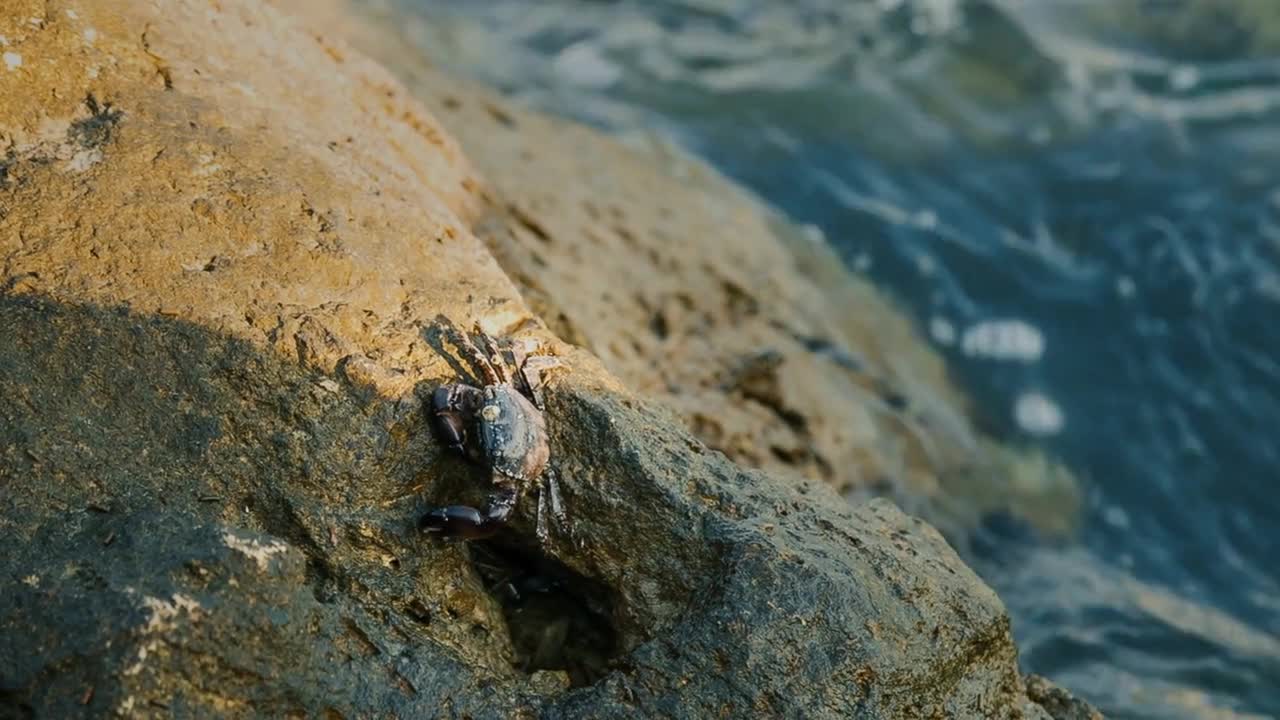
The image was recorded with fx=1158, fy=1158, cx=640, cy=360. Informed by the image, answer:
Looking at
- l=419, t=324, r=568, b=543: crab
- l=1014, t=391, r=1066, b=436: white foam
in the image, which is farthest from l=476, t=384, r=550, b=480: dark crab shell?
l=1014, t=391, r=1066, b=436: white foam

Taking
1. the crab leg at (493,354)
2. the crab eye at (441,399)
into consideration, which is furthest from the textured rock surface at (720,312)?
the crab eye at (441,399)

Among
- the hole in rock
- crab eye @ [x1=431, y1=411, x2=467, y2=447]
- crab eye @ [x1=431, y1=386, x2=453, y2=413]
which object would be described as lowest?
the hole in rock

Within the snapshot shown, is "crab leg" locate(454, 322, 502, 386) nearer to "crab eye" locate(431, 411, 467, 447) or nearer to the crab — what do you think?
the crab

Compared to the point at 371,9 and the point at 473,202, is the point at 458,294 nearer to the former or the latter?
the point at 473,202

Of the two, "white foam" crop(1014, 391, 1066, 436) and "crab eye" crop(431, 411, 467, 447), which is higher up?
"crab eye" crop(431, 411, 467, 447)

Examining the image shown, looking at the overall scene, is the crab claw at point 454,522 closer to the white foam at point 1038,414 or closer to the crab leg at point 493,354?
the crab leg at point 493,354

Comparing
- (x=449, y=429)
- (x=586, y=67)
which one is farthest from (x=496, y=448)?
(x=586, y=67)

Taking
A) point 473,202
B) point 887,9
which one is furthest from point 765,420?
point 887,9
